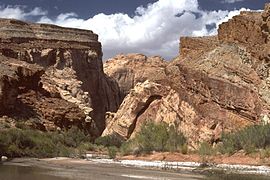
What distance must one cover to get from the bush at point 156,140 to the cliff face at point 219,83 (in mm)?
773

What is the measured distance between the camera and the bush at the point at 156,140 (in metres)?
35.2

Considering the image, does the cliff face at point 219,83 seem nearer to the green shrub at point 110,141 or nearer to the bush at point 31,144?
the green shrub at point 110,141

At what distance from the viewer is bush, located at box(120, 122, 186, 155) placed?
35.2 metres

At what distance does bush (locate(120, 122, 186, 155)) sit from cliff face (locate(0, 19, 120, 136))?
16.9 metres

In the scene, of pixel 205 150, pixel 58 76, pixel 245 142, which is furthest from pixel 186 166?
pixel 58 76

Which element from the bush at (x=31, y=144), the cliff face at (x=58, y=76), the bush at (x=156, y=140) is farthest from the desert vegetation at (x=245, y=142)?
the cliff face at (x=58, y=76)

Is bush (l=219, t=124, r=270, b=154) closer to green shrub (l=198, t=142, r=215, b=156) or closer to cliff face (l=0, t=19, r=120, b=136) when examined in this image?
green shrub (l=198, t=142, r=215, b=156)

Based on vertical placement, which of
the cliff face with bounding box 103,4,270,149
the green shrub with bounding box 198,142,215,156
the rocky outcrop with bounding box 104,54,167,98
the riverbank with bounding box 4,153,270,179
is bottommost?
the riverbank with bounding box 4,153,270,179

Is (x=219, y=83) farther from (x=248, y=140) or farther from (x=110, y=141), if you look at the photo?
(x=110, y=141)

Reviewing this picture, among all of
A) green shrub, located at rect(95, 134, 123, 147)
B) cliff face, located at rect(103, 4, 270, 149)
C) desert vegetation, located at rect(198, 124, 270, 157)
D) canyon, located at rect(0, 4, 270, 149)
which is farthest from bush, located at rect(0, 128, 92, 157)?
desert vegetation, located at rect(198, 124, 270, 157)

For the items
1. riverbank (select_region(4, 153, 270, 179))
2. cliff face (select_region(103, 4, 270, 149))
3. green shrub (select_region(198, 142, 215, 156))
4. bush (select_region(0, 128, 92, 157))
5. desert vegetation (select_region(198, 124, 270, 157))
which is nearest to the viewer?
riverbank (select_region(4, 153, 270, 179))

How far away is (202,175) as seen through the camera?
80.0ft

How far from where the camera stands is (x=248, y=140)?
29812 millimetres

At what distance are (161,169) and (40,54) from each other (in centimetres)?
5319
